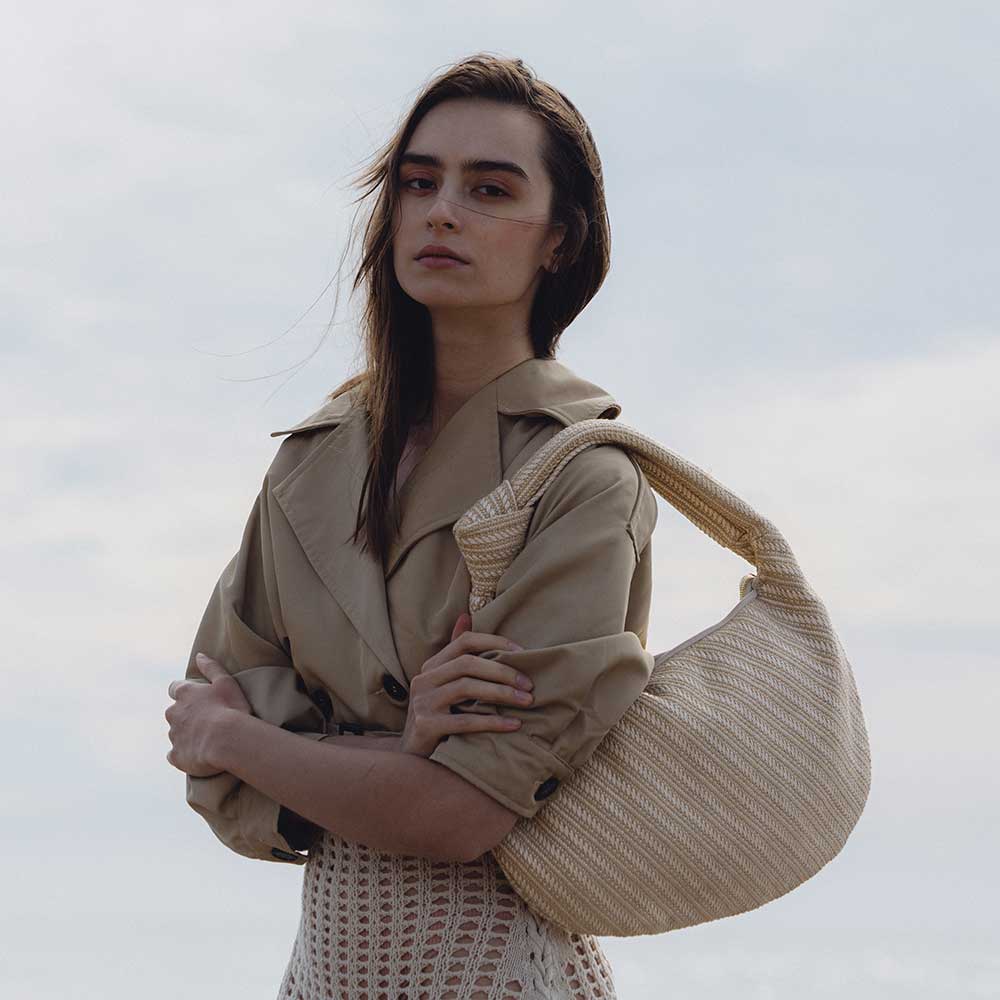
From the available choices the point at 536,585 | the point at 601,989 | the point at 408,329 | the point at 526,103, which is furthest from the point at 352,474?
the point at 601,989

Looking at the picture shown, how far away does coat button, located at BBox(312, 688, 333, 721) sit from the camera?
2.95 meters

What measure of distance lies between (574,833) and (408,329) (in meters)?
1.09

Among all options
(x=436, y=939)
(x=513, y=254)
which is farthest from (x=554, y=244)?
(x=436, y=939)

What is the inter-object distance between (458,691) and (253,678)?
20.8 inches

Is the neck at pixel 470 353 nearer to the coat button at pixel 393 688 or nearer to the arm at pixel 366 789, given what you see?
the coat button at pixel 393 688

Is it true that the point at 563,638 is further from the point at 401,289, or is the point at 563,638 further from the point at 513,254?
the point at 401,289

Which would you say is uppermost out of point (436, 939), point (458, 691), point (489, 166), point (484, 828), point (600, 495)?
point (489, 166)

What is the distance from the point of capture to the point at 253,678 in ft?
9.77

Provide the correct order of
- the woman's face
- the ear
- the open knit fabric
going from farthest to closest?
the ear < the woman's face < the open knit fabric

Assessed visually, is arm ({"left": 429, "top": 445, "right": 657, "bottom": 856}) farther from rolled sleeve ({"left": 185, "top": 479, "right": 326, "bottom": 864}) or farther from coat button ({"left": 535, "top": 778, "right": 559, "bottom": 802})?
rolled sleeve ({"left": 185, "top": 479, "right": 326, "bottom": 864})

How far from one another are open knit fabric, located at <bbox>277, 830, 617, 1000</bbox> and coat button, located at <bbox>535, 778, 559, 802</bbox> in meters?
0.21

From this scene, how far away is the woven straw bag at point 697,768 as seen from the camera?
2.64 meters

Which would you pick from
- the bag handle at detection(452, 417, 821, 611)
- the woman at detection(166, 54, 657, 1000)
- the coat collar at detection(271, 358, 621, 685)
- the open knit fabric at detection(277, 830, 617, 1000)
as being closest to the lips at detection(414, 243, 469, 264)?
the woman at detection(166, 54, 657, 1000)

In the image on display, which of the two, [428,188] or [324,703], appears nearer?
[324,703]
